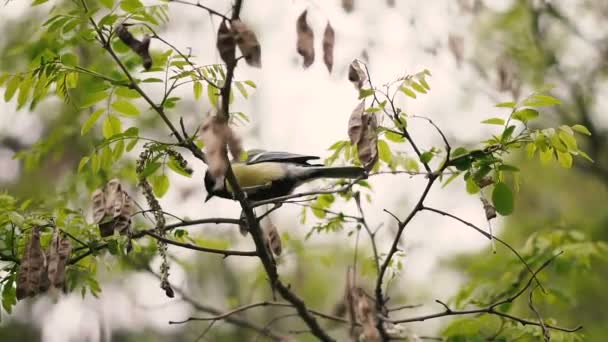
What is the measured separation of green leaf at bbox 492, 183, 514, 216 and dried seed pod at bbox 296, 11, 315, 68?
0.86 metres

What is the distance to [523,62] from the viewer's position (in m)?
9.62

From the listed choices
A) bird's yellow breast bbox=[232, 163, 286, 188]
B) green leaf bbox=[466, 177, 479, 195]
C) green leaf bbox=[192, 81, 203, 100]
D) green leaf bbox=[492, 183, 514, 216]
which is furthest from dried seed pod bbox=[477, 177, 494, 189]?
bird's yellow breast bbox=[232, 163, 286, 188]

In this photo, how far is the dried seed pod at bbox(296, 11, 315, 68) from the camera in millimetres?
2451

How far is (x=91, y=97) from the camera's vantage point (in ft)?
9.20

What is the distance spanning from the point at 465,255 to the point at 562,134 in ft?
26.4

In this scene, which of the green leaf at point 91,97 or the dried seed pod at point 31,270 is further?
the green leaf at point 91,97

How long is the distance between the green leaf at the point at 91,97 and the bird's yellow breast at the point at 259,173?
1.64 metres

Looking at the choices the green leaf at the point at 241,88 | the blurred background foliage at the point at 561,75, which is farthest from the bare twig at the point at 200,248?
the blurred background foliage at the point at 561,75

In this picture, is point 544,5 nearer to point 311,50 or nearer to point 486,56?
point 486,56

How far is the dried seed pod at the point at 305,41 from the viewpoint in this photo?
2.45 metres

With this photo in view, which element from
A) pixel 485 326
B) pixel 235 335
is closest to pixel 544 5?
pixel 235 335

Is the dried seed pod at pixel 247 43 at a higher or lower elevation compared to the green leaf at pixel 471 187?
higher

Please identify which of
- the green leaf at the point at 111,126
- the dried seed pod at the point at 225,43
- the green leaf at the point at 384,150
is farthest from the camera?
the green leaf at the point at 384,150

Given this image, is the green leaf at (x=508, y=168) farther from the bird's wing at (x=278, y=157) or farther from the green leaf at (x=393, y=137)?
the bird's wing at (x=278, y=157)
